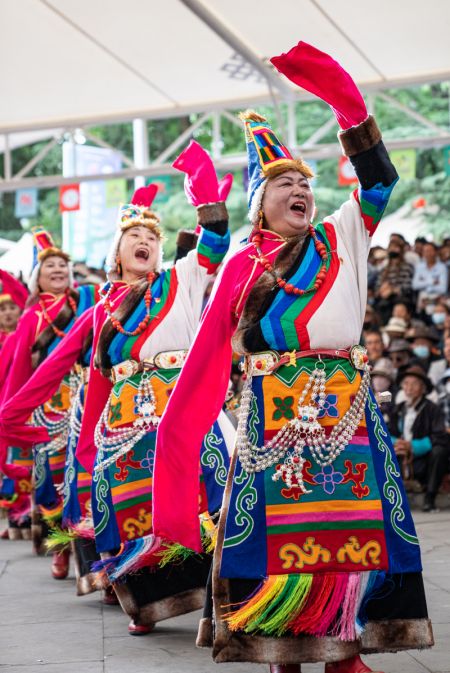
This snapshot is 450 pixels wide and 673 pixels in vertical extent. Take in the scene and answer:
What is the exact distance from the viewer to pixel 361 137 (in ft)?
11.6

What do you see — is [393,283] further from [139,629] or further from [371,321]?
[139,629]

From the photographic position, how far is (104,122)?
13281mm

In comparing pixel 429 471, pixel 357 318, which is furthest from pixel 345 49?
pixel 357 318

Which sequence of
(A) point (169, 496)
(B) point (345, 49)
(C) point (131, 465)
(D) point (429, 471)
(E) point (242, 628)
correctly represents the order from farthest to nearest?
1. (B) point (345, 49)
2. (D) point (429, 471)
3. (C) point (131, 465)
4. (A) point (169, 496)
5. (E) point (242, 628)

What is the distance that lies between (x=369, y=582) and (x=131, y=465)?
173cm

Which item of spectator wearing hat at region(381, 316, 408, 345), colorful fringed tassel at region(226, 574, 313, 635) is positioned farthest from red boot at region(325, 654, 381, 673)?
spectator wearing hat at region(381, 316, 408, 345)

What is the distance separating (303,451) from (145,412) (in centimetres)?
150

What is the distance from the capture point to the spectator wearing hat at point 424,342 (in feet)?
35.6

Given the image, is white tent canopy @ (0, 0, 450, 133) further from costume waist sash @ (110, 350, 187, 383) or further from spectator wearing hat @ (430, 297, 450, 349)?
costume waist sash @ (110, 350, 187, 383)

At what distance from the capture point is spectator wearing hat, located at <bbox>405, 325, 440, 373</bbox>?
10.9 metres

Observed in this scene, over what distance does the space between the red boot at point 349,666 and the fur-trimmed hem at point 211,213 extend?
6.73 feet

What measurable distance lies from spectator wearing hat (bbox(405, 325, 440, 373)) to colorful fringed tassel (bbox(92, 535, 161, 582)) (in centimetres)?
616

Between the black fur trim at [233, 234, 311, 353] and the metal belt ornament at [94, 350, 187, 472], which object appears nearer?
the black fur trim at [233, 234, 311, 353]

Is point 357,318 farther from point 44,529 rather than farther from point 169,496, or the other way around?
point 44,529
